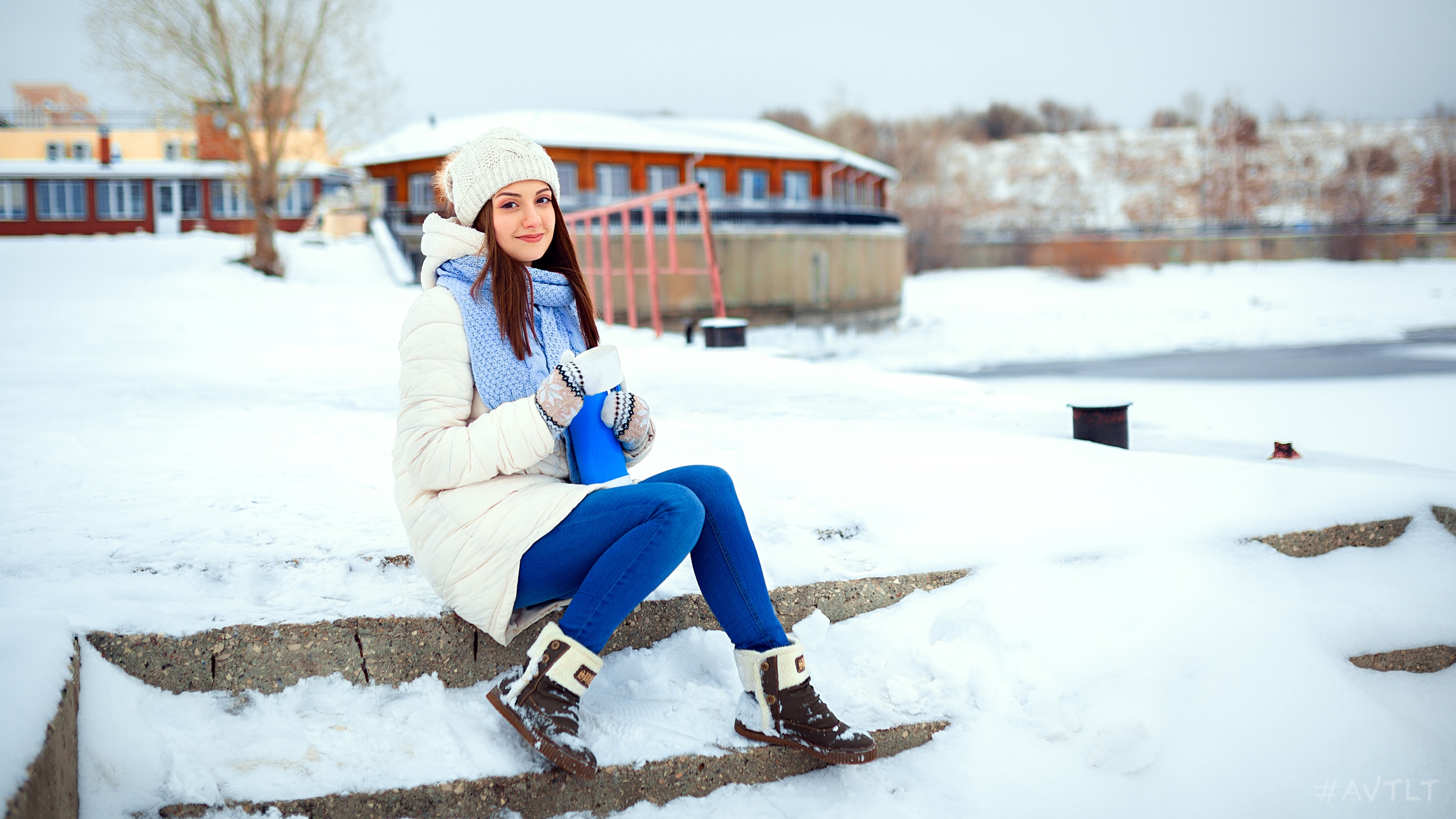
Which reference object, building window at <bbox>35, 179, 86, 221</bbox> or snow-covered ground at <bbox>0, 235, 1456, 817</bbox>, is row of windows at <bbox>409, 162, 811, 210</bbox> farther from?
snow-covered ground at <bbox>0, 235, 1456, 817</bbox>

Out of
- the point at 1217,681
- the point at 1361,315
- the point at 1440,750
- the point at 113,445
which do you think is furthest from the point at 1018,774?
the point at 1361,315

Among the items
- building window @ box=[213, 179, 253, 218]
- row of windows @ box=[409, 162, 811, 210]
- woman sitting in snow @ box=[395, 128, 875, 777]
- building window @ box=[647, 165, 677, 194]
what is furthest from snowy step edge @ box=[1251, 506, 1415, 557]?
building window @ box=[213, 179, 253, 218]

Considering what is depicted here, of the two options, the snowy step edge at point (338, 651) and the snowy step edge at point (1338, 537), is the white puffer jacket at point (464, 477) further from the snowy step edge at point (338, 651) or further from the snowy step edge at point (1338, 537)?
the snowy step edge at point (1338, 537)

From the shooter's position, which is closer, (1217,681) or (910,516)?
(1217,681)

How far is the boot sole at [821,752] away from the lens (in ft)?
6.10

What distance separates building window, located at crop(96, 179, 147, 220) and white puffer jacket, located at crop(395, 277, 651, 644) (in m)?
30.6

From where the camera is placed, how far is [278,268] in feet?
46.0

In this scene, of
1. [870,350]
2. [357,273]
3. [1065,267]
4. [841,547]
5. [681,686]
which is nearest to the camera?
[681,686]

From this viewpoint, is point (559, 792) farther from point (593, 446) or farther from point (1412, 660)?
point (1412, 660)

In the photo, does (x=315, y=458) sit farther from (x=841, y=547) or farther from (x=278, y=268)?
(x=278, y=268)

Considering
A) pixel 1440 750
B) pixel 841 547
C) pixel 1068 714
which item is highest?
pixel 841 547

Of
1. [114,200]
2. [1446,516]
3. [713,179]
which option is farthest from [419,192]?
[1446,516]

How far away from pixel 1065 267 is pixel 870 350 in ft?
62.9

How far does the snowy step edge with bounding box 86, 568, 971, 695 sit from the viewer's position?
1.92 metres
